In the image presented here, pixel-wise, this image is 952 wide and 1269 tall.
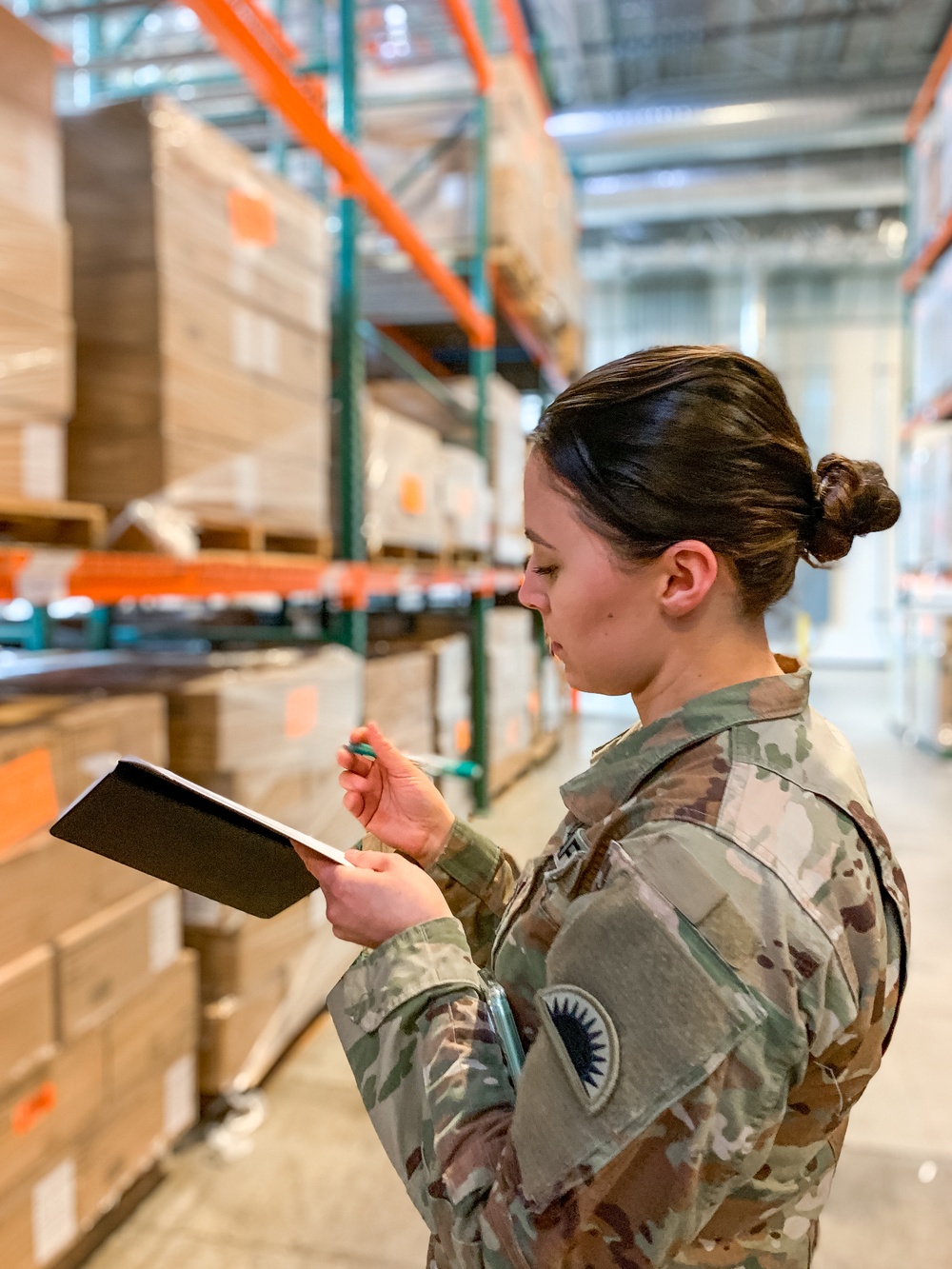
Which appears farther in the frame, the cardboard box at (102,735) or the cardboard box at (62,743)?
the cardboard box at (102,735)

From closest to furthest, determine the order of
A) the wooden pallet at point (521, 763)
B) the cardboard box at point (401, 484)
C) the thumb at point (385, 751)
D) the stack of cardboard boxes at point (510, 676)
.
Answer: the thumb at point (385, 751)
the wooden pallet at point (521, 763)
the cardboard box at point (401, 484)
the stack of cardboard boxes at point (510, 676)

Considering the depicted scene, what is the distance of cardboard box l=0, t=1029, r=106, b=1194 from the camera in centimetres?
172

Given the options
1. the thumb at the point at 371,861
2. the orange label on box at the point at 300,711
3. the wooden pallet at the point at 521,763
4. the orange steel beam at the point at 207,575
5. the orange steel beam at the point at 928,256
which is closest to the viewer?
the thumb at the point at 371,861

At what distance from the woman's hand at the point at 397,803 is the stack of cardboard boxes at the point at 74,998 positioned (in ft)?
3.04

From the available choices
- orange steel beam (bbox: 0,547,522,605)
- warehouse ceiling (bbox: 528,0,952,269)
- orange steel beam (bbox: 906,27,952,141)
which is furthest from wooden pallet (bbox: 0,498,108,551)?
orange steel beam (bbox: 906,27,952,141)

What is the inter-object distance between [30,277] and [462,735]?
3094 mm

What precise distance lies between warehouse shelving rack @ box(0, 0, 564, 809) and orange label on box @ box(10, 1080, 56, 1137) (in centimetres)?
95

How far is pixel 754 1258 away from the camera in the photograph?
0.87m

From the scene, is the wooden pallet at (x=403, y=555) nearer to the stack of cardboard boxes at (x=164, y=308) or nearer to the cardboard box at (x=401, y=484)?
the cardboard box at (x=401, y=484)

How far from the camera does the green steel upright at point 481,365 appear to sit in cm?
472

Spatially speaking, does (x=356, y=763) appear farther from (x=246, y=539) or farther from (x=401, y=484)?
(x=401, y=484)

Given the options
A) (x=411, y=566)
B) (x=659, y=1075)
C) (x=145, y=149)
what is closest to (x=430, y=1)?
(x=411, y=566)

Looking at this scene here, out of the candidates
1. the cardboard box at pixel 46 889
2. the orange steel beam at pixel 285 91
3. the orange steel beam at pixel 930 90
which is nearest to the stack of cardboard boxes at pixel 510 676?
the orange steel beam at pixel 285 91

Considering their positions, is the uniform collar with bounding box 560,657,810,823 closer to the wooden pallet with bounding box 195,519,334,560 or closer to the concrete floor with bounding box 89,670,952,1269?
the concrete floor with bounding box 89,670,952,1269
